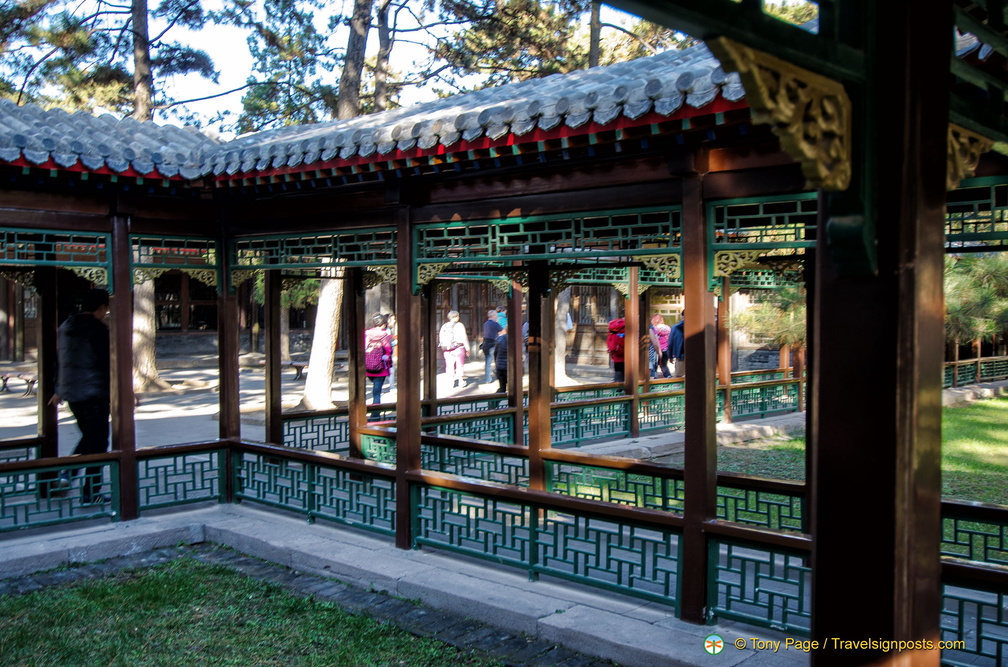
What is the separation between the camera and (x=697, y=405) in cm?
491

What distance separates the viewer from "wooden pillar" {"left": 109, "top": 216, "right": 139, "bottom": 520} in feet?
23.7

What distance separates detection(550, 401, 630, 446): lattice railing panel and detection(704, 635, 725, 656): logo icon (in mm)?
6330

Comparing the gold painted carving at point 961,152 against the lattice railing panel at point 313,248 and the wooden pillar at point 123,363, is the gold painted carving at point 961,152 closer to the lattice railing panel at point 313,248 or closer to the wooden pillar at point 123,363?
the lattice railing panel at point 313,248

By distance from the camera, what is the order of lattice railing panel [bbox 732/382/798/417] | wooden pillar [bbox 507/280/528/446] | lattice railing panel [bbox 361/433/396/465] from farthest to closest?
lattice railing panel [bbox 732/382/798/417] < wooden pillar [bbox 507/280/528/446] < lattice railing panel [bbox 361/433/396/465]

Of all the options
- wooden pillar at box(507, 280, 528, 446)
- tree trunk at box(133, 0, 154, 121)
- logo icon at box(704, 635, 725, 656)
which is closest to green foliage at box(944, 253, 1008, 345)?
wooden pillar at box(507, 280, 528, 446)

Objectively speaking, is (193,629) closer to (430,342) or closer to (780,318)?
(430,342)

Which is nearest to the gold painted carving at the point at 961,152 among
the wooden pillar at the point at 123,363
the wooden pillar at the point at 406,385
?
the wooden pillar at the point at 406,385

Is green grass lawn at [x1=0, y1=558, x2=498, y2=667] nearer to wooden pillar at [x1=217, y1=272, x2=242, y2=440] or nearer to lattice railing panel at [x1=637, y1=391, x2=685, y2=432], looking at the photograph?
wooden pillar at [x1=217, y1=272, x2=242, y2=440]

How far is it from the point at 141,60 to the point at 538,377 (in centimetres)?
1359

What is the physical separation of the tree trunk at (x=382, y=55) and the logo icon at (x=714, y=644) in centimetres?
1424

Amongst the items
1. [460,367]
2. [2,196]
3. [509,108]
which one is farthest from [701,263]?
[460,367]

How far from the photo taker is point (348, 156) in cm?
598

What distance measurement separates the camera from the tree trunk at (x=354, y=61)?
608 inches

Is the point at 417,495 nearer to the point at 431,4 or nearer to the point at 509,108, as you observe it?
the point at 509,108
